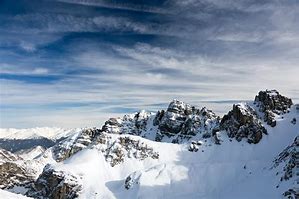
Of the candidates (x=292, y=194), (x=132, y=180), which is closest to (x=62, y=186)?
(x=132, y=180)

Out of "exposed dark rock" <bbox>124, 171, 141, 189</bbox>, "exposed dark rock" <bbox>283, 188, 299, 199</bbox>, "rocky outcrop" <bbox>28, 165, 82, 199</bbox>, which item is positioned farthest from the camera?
"rocky outcrop" <bbox>28, 165, 82, 199</bbox>

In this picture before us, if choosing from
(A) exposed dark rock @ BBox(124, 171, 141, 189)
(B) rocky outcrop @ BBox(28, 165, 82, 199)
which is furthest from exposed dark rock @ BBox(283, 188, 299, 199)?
(B) rocky outcrop @ BBox(28, 165, 82, 199)

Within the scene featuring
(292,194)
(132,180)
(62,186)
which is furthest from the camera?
(62,186)

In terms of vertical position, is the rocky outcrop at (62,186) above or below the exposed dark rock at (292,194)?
below

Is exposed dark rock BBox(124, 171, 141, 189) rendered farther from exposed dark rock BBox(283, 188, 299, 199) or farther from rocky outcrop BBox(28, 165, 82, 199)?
exposed dark rock BBox(283, 188, 299, 199)

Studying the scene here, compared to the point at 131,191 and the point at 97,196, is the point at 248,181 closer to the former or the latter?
the point at 131,191

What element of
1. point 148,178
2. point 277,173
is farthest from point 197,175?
point 277,173

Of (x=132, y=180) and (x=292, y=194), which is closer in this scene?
(x=292, y=194)

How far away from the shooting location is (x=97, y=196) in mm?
189250

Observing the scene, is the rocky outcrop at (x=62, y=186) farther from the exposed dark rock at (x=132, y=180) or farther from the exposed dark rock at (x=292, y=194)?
the exposed dark rock at (x=292, y=194)

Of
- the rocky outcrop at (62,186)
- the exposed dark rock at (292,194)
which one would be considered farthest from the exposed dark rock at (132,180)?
the exposed dark rock at (292,194)

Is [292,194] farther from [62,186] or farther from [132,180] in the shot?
[62,186]

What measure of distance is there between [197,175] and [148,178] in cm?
2387

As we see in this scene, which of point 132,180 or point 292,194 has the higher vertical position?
point 292,194
